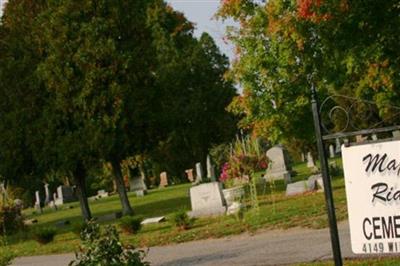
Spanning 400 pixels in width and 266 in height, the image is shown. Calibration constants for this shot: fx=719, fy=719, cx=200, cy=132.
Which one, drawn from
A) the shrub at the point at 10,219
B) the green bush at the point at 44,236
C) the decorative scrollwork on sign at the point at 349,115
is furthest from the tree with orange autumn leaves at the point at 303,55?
the shrub at the point at 10,219

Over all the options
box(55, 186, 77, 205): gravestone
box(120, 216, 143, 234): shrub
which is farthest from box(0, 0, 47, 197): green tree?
box(55, 186, 77, 205): gravestone

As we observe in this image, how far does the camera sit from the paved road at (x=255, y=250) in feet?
36.9

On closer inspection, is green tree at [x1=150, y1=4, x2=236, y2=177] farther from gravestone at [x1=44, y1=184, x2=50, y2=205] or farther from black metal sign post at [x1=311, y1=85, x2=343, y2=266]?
black metal sign post at [x1=311, y1=85, x2=343, y2=266]

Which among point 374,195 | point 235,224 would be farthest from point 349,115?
point 235,224

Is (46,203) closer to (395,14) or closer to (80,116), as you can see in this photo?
(80,116)

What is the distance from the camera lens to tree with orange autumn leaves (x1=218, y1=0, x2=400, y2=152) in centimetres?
1600

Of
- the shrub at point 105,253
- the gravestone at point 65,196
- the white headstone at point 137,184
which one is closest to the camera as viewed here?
the shrub at point 105,253

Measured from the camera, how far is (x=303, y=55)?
19375mm

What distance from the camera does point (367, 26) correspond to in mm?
16547

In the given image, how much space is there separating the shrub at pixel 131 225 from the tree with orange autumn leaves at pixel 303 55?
606cm

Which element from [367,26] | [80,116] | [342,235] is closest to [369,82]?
[367,26]

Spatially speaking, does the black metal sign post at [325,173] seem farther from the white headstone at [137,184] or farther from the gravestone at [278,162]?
the white headstone at [137,184]

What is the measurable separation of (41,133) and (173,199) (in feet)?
27.0

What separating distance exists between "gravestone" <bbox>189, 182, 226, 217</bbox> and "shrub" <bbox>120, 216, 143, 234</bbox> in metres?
3.04
